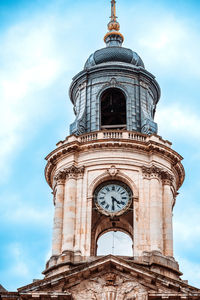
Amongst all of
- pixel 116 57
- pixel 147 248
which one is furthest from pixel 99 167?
pixel 116 57

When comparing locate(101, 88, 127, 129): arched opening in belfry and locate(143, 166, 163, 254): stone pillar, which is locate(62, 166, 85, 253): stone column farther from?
locate(101, 88, 127, 129): arched opening in belfry

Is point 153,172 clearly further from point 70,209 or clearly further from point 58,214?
point 58,214

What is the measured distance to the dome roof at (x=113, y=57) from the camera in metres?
47.4

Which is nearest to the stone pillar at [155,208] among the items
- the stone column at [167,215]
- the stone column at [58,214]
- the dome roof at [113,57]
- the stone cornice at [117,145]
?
the stone column at [167,215]

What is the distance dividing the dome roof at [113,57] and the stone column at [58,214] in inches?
330

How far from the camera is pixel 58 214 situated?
4125 cm

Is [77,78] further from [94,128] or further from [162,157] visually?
[162,157]

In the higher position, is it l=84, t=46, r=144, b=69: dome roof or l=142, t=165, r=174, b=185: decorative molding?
l=84, t=46, r=144, b=69: dome roof

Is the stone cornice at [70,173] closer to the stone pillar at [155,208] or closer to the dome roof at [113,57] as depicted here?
the stone pillar at [155,208]

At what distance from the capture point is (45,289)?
3597cm

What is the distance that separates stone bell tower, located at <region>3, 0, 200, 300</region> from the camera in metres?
35.9

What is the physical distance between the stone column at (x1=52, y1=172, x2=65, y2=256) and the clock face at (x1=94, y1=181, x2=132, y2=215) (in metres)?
1.88

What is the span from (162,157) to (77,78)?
8.04 metres

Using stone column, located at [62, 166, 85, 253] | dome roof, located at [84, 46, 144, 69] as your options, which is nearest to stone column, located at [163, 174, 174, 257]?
stone column, located at [62, 166, 85, 253]
